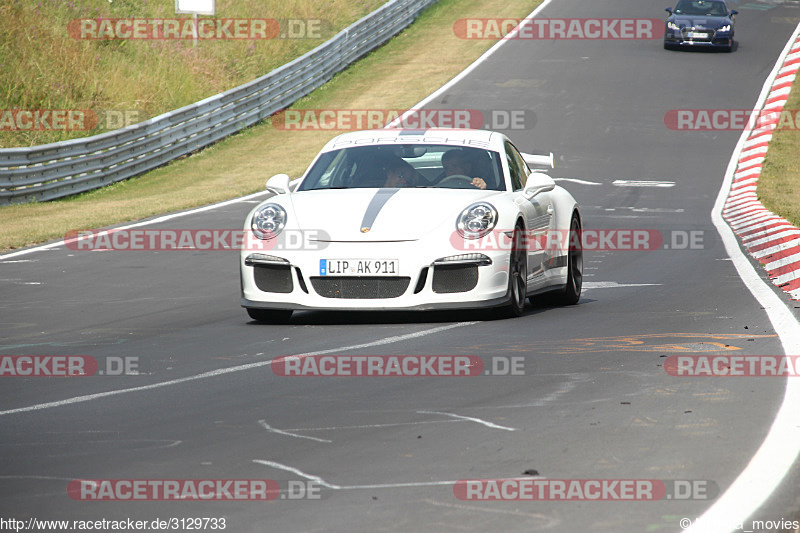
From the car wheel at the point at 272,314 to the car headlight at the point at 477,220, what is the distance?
1374 millimetres

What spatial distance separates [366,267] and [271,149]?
19272 mm

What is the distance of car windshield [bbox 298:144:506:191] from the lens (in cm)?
928

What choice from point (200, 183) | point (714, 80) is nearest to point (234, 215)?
point (200, 183)

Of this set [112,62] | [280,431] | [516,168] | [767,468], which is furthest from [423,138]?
[112,62]

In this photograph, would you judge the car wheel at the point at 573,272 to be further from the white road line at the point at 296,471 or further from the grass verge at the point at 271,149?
the grass verge at the point at 271,149

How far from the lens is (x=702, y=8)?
116ft

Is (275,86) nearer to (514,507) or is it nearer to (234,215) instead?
(234,215)

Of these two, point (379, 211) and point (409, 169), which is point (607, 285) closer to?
point (409, 169)

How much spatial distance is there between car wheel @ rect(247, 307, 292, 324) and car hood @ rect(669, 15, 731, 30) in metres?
28.7

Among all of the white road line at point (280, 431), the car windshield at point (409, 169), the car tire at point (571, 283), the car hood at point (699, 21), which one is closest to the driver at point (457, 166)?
the car windshield at point (409, 169)

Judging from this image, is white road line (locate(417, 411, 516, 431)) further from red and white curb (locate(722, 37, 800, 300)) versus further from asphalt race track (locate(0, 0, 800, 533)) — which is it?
red and white curb (locate(722, 37, 800, 300))

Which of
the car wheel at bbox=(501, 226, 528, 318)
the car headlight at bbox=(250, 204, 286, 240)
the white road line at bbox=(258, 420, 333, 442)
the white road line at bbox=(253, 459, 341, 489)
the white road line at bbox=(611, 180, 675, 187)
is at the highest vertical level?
the car headlight at bbox=(250, 204, 286, 240)

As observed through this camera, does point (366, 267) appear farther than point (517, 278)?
No

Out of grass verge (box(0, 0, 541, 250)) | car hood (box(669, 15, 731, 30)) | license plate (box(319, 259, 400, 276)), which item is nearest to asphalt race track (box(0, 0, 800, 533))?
license plate (box(319, 259, 400, 276))
